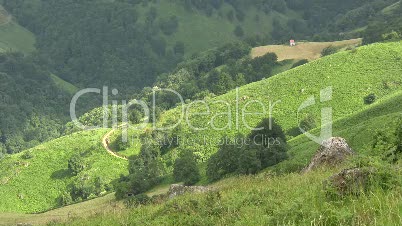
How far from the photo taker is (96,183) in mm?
80375

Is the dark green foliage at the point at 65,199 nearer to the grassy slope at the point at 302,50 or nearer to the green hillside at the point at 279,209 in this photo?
the green hillside at the point at 279,209

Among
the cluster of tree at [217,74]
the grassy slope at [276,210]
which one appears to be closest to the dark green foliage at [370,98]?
the cluster of tree at [217,74]

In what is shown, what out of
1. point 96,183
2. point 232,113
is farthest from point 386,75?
point 96,183

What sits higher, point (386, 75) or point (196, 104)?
point (386, 75)

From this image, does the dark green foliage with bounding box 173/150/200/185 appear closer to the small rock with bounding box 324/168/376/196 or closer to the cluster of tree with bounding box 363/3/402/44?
the small rock with bounding box 324/168/376/196

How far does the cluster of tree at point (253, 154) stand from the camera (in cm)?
4253

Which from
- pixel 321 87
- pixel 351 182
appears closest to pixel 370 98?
pixel 321 87

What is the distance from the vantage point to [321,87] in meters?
85.9

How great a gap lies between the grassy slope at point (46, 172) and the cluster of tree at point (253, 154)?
38.3 metres

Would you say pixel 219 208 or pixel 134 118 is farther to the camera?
pixel 134 118

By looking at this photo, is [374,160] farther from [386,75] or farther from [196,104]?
[196,104]

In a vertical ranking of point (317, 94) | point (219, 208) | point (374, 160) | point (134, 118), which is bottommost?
point (134, 118)

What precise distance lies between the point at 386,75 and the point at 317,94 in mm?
12292

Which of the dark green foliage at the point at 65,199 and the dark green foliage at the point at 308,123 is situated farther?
the dark green foliage at the point at 65,199
